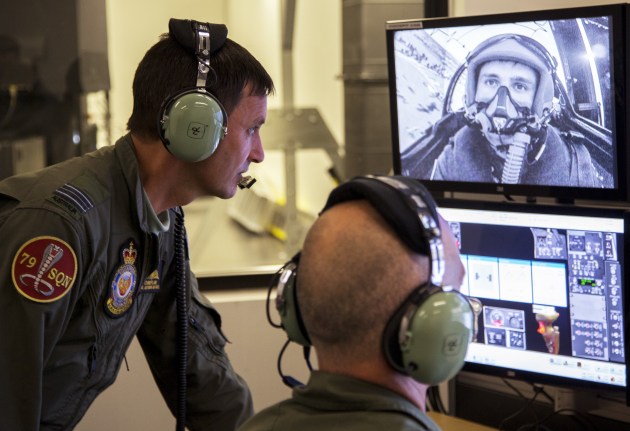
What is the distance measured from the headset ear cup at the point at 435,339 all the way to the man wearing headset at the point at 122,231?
0.70 meters

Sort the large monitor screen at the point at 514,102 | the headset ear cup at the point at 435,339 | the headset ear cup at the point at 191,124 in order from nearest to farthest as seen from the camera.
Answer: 1. the headset ear cup at the point at 435,339
2. the headset ear cup at the point at 191,124
3. the large monitor screen at the point at 514,102

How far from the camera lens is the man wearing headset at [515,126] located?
1938mm

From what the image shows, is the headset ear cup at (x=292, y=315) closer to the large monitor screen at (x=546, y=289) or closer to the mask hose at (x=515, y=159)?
the large monitor screen at (x=546, y=289)

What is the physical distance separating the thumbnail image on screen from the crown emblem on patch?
2.38 ft

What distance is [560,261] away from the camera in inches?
77.6

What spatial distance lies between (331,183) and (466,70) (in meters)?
1.88

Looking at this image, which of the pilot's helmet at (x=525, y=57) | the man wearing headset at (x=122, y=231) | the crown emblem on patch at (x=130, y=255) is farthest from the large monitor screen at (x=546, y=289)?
the crown emblem on patch at (x=130, y=255)

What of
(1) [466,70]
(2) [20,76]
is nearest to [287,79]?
(2) [20,76]

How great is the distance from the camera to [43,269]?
1580mm

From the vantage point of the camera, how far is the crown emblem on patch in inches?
69.3

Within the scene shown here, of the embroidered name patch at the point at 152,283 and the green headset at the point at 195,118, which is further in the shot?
the embroidered name patch at the point at 152,283

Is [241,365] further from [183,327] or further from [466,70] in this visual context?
[466,70]

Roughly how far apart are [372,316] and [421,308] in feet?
0.19

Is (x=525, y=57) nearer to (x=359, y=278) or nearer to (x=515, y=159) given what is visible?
(x=515, y=159)
